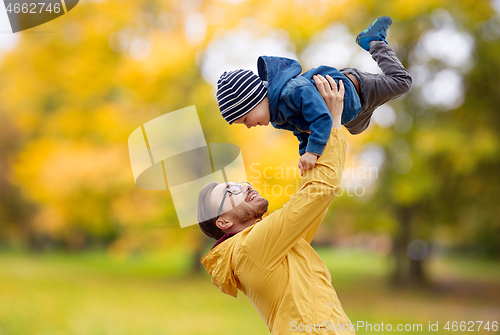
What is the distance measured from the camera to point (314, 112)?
1309 mm

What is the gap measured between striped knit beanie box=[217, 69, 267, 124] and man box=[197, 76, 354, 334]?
0.71 feet

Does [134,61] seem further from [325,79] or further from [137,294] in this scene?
[325,79]

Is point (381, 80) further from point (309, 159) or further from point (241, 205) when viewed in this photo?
point (241, 205)

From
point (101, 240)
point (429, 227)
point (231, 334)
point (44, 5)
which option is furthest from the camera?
point (101, 240)

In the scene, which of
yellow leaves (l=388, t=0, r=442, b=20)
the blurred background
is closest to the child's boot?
the blurred background

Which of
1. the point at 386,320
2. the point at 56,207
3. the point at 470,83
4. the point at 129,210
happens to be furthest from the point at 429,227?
the point at 56,207

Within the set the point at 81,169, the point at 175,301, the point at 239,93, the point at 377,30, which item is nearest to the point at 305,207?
the point at 239,93

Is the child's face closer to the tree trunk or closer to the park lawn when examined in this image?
the park lawn

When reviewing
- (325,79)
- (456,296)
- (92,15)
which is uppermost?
(92,15)

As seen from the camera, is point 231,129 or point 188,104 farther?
point 188,104

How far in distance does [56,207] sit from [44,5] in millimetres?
3721

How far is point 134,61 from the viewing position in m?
6.22

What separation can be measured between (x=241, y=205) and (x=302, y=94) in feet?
1.65

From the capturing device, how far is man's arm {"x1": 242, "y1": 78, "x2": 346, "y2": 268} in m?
1.26
